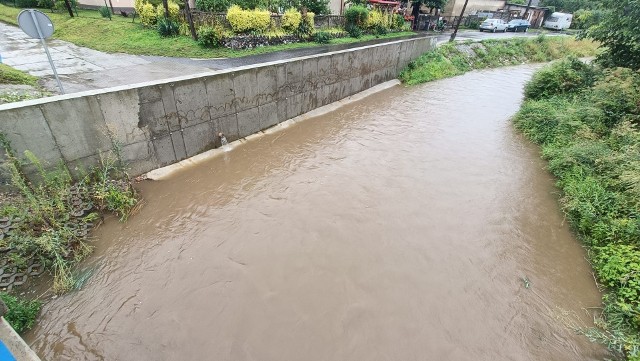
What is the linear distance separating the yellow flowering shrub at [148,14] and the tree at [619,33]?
20898mm

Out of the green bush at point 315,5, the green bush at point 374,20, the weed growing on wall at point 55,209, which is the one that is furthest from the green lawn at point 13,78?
the green bush at point 374,20

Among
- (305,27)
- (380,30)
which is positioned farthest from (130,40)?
(380,30)

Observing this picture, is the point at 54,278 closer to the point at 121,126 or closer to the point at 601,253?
the point at 121,126

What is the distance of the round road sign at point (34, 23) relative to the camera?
5.29 metres

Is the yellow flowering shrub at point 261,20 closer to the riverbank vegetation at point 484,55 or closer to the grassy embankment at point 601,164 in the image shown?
the riverbank vegetation at point 484,55

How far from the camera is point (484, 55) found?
70.2ft

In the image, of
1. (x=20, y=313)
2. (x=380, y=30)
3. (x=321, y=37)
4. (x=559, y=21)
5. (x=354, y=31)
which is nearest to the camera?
(x=20, y=313)

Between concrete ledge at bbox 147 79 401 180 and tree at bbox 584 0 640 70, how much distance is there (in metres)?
8.36

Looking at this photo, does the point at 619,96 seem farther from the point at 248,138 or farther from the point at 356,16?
the point at 356,16

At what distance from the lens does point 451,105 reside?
1359cm

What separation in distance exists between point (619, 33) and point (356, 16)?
1589 cm

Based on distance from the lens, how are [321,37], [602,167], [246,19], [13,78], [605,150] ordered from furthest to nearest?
[321,37] → [246,19] → [13,78] → [605,150] → [602,167]

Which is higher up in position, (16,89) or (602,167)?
(16,89)

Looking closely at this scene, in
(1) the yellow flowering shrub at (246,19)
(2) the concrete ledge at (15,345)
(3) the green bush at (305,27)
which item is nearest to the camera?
(2) the concrete ledge at (15,345)
